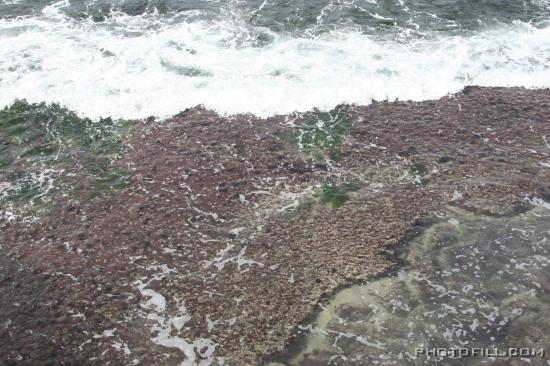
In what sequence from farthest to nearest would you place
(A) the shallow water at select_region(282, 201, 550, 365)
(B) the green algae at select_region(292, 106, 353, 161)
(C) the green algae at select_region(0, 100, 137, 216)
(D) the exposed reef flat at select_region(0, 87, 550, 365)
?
1. (B) the green algae at select_region(292, 106, 353, 161)
2. (C) the green algae at select_region(0, 100, 137, 216)
3. (D) the exposed reef flat at select_region(0, 87, 550, 365)
4. (A) the shallow water at select_region(282, 201, 550, 365)

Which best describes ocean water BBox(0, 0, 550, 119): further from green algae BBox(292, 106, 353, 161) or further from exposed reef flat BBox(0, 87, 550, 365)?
exposed reef flat BBox(0, 87, 550, 365)

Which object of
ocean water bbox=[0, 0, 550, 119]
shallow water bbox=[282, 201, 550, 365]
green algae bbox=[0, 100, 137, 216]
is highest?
ocean water bbox=[0, 0, 550, 119]

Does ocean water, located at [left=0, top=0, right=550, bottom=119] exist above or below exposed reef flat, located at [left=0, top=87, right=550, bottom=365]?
above

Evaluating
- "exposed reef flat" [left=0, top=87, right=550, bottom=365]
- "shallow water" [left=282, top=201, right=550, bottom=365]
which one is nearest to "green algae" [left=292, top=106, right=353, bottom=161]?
"exposed reef flat" [left=0, top=87, right=550, bottom=365]

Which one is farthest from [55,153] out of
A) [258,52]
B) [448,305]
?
[448,305]

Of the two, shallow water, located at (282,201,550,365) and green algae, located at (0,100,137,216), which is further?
A: green algae, located at (0,100,137,216)

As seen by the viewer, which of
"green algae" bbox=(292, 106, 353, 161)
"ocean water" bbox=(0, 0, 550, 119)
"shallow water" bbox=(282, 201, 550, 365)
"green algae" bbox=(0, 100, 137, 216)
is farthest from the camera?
"ocean water" bbox=(0, 0, 550, 119)

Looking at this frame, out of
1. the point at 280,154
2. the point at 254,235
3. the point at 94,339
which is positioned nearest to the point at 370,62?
the point at 280,154
